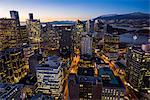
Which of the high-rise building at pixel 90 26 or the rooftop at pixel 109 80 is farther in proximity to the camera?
the high-rise building at pixel 90 26

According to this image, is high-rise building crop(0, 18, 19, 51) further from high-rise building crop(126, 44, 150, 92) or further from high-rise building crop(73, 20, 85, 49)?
high-rise building crop(126, 44, 150, 92)

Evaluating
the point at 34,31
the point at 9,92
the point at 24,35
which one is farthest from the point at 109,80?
the point at 34,31

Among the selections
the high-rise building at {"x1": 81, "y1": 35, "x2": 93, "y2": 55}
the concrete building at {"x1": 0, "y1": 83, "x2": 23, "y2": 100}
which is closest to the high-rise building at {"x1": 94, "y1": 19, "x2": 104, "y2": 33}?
the high-rise building at {"x1": 81, "y1": 35, "x2": 93, "y2": 55}

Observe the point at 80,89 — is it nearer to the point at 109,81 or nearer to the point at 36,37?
the point at 109,81

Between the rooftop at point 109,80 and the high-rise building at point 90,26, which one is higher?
the high-rise building at point 90,26

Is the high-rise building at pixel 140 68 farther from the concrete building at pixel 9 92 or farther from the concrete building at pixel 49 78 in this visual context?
the concrete building at pixel 9 92

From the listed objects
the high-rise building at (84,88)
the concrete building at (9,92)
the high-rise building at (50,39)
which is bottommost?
the high-rise building at (84,88)

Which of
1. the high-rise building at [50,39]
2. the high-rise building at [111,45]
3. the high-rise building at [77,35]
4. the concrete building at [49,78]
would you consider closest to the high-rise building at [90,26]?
the high-rise building at [77,35]
